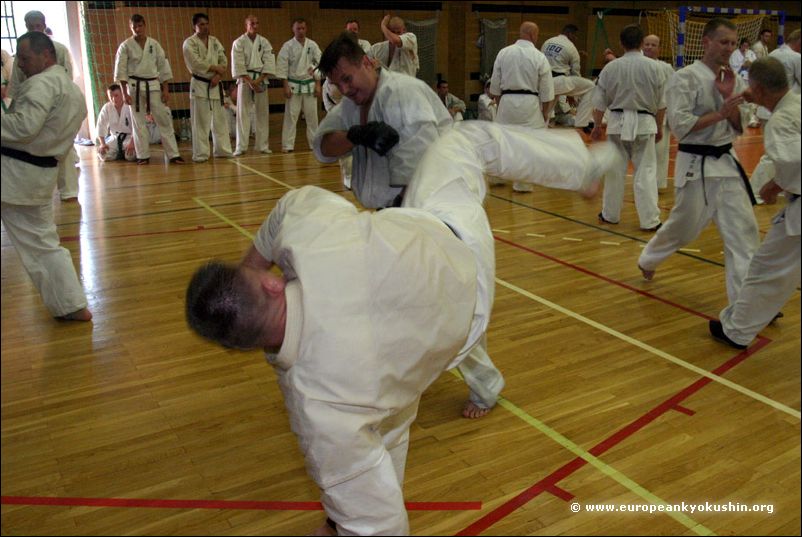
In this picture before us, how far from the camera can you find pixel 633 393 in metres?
2.78

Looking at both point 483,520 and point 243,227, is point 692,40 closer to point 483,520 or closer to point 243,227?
point 483,520

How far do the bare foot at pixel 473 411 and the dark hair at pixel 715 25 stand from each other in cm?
160

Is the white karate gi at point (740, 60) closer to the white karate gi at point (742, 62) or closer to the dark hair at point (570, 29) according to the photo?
the white karate gi at point (742, 62)

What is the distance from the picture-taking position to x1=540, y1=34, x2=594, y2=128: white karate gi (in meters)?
2.23

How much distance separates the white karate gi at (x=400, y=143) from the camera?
7.73 ft

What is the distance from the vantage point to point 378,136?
243 centimetres

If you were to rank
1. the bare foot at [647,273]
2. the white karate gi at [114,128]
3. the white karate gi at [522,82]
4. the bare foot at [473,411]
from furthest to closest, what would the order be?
1. the bare foot at [647,273]
2. the bare foot at [473,411]
3. the white karate gi at [114,128]
4. the white karate gi at [522,82]

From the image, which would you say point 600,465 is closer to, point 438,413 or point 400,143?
point 438,413

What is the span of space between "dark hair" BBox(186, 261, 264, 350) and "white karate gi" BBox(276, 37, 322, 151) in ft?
4.08

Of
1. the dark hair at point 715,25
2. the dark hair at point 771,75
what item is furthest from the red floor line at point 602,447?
the dark hair at point 715,25

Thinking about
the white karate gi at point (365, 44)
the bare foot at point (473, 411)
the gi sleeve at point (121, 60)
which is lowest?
the bare foot at point (473, 411)

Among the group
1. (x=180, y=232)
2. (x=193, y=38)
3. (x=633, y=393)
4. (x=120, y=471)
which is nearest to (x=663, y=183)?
(x=633, y=393)

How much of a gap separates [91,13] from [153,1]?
919mm

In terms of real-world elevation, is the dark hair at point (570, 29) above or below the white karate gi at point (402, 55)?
above
